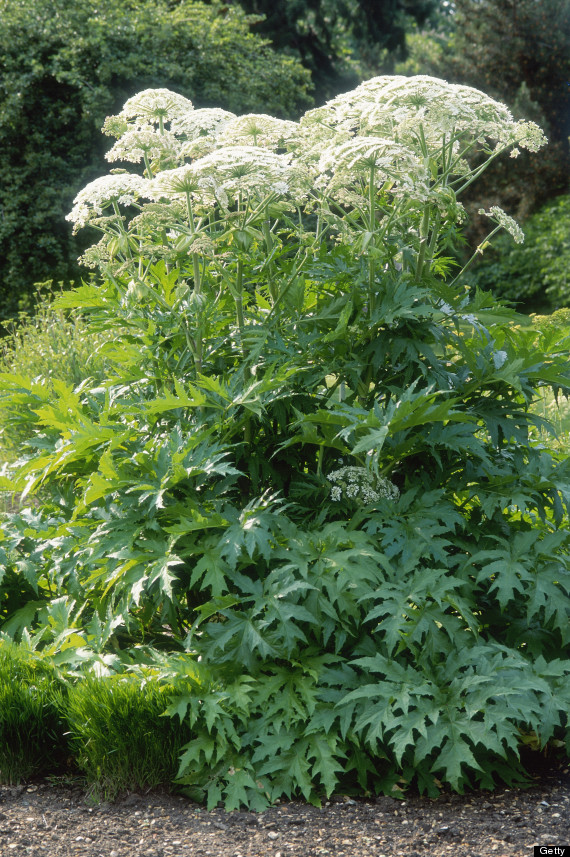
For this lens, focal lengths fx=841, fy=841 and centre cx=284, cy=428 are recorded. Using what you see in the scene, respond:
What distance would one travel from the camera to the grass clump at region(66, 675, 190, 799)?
2.87 meters

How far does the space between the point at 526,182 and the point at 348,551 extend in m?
16.4

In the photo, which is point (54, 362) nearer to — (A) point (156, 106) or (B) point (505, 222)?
(A) point (156, 106)

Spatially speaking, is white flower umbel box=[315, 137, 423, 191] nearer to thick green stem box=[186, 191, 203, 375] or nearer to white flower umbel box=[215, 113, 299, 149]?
white flower umbel box=[215, 113, 299, 149]

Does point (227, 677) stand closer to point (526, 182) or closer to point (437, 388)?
point (437, 388)

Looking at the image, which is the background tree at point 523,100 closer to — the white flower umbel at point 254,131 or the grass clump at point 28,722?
the white flower umbel at point 254,131

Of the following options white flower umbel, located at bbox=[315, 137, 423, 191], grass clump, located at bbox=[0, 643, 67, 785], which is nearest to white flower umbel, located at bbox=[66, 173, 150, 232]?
white flower umbel, located at bbox=[315, 137, 423, 191]

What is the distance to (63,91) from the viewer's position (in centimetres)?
1316

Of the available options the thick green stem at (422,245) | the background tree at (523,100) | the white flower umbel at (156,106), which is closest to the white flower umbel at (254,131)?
the white flower umbel at (156,106)

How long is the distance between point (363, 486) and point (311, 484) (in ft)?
0.89

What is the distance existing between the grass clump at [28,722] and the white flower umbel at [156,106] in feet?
7.73

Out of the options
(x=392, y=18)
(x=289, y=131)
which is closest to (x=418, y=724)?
(x=289, y=131)

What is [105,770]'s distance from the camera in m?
2.91

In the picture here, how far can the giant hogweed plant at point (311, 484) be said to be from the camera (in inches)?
113

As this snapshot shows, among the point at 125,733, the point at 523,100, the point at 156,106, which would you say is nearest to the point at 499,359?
the point at 156,106
